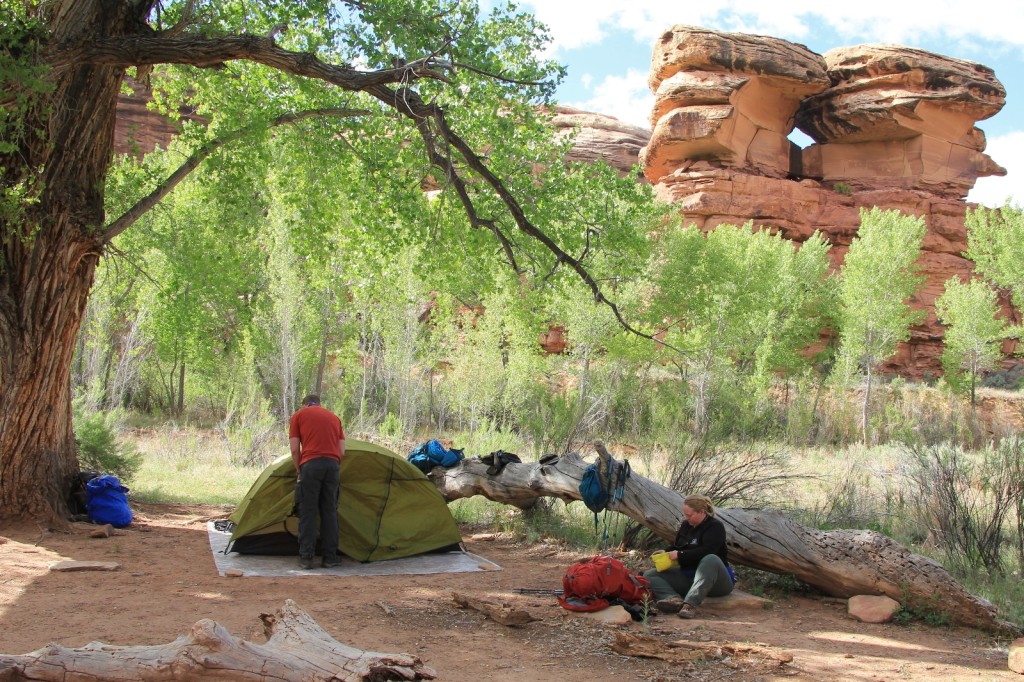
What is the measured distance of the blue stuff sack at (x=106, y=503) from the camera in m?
8.56

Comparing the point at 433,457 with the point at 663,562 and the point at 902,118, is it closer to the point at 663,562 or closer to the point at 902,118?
the point at 663,562

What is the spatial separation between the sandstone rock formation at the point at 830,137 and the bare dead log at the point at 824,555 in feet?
100

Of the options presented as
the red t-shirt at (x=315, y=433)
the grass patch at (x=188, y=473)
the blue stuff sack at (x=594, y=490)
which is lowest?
the grass patch at (x=188, y=473)

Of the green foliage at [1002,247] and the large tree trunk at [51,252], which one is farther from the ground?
the green foliage at [1002,247]

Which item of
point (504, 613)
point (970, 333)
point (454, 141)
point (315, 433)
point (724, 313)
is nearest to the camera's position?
point (504, 613)

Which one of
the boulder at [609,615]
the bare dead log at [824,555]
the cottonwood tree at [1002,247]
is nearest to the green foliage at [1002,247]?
the cottonwood tree at [1002,247]

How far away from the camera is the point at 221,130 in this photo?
31.0 ft

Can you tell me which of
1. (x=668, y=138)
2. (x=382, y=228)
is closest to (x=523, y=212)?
(x=382, y=228)

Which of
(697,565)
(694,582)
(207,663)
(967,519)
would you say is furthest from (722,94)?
(207,663)

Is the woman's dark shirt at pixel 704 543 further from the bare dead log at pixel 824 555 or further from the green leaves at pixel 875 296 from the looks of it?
the green leaves at pixel 875 296

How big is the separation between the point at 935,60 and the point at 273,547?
42.2m

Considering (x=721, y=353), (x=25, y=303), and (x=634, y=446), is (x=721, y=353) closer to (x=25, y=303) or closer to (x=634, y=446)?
(x=634, y=446)

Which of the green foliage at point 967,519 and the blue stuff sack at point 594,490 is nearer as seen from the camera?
the blue stuff sack at point 594,490

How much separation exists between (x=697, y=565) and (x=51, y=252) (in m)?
6.97
